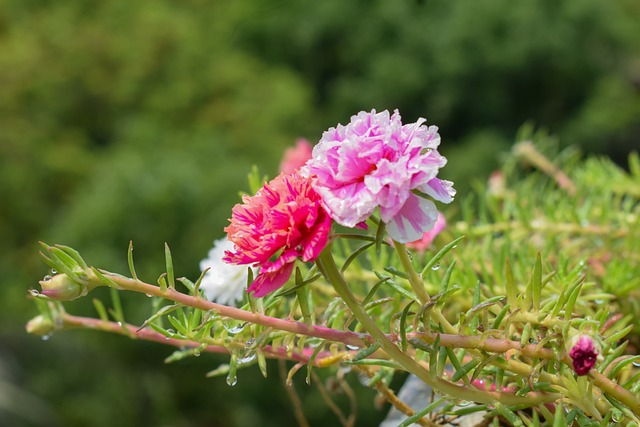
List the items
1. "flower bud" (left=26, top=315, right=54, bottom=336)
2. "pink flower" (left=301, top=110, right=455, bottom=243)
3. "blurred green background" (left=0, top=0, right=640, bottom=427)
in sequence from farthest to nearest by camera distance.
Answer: "blurred green background" (left=0, top=0, right=640, bottom=427)
"flower bud" (left=26, top=315, right=54, bottom=336)
"pink flower" (left=301, top=110, right=455, bottom=243)

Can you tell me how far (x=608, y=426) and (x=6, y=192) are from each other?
10.0 ft

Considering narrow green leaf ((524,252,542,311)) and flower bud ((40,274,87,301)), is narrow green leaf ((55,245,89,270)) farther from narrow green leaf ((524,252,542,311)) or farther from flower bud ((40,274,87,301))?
narrow green leaf ((524,252,542,311))

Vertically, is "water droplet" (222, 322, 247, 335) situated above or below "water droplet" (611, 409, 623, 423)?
above

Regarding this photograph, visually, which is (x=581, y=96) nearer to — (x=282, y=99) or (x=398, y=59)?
(x=398, y=59)

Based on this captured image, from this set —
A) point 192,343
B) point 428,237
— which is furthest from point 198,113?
point 192,343

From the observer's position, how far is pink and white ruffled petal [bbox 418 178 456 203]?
0.22 metres

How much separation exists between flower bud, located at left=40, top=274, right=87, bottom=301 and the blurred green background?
148cm

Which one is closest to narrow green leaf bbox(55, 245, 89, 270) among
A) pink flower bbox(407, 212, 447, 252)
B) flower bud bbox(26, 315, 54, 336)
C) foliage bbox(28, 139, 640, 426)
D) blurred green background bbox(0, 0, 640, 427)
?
foliage bbox(28, 139, 640, 426)

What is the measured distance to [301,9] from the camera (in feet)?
10.4

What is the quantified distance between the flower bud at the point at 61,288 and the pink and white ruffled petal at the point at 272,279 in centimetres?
5

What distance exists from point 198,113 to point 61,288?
3.11 meters

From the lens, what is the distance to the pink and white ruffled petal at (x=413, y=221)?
0.21 meters

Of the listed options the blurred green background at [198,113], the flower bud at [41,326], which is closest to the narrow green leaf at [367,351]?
the flower bud at [41,326]

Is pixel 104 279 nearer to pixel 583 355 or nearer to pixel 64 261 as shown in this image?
pixel 64 261
